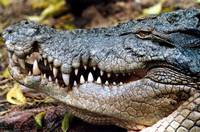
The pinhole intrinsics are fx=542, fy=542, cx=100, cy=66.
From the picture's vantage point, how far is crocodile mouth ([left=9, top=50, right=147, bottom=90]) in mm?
3635

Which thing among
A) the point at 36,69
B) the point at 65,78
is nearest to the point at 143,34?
the point at 65,78

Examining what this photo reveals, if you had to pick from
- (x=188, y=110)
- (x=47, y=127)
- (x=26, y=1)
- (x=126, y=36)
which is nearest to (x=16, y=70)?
(x=47, y=127)

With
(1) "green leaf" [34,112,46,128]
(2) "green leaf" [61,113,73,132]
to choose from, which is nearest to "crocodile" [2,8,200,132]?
(2) "green leaf" [61,113,73,132]

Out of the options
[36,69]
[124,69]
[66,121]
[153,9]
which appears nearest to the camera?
[124,69]

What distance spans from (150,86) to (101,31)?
583mm

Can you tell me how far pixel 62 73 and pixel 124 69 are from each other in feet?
1.38

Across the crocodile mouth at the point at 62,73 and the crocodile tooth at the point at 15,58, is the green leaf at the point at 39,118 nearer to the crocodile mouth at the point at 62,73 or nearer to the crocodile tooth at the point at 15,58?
the crocodile mouth at the point at 62,73

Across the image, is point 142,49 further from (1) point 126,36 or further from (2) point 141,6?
(2) point 141,6

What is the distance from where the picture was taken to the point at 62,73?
12.0ft

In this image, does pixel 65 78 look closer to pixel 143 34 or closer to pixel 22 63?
pixel 22 63

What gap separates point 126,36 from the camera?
3715 millimetres

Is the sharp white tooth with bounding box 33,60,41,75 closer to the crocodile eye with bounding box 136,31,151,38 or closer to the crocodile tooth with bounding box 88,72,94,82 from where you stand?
the crocodile tooth with bounding box 88,72,94,82

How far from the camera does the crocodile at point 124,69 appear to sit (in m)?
3.49

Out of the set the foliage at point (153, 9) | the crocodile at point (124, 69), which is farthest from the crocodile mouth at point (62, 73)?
the foliage at point (153, 9)
